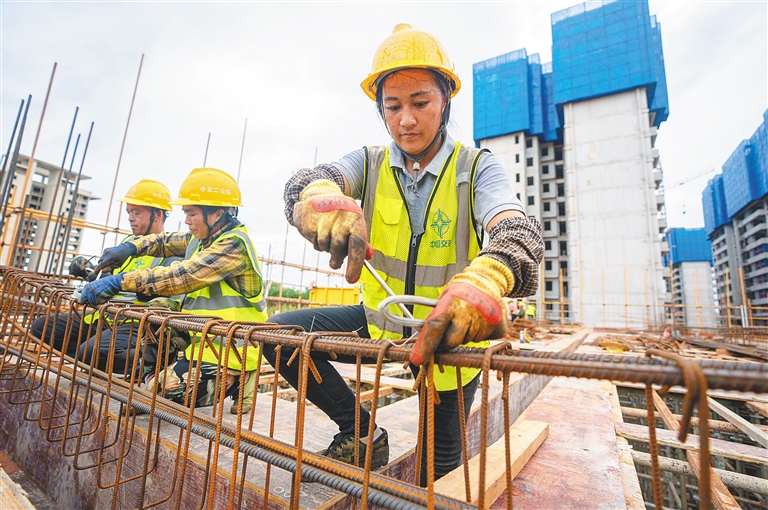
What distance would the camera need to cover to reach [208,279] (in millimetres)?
2689

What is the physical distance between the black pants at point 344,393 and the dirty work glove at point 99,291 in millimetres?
1157

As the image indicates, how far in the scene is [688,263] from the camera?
5416 centimetres

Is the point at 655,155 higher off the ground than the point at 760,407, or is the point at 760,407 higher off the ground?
the point at 655,155

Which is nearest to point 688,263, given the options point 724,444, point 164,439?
point 724,444

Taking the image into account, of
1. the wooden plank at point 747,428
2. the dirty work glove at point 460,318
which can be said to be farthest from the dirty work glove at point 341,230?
the wooden plank at point 747,428

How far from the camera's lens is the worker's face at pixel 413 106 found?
1670mm

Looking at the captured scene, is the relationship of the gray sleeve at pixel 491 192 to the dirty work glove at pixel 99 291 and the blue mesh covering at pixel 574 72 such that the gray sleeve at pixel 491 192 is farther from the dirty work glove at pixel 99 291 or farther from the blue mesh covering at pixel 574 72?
the blue mesh covering at pixel 574 72

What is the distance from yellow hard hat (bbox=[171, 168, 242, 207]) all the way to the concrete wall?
81.5 ft

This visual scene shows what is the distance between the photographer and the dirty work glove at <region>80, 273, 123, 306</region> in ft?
7.13

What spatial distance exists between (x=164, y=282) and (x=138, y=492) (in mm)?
1262

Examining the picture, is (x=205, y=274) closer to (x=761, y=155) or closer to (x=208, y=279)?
(x=208, y=279)

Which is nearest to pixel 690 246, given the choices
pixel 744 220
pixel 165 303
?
pixel 744 220

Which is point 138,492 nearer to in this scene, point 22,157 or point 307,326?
point 307,326

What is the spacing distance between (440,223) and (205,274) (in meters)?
1.83
